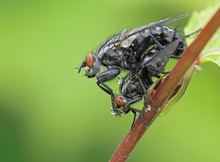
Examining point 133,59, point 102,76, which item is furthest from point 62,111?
point 133,59

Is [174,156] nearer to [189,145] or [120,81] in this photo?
[189,145]

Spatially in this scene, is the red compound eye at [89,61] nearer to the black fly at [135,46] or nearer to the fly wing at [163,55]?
the black fly at [135,46]

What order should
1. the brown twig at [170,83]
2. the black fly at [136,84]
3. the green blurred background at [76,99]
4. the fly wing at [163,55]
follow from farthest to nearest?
the green blurred background at [76,99] < the black fly at [136,84] < the fly wing at [163,55] < the brown twig at [170,83]

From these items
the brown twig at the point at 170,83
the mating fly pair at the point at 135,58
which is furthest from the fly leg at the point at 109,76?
the brown twig at the point at 170,83

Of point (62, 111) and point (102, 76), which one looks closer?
point (102, 76)

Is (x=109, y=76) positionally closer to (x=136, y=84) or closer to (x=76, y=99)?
(x=136, y=84)

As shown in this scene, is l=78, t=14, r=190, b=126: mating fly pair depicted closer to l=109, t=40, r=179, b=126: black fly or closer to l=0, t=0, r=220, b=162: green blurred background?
l=109, t=40, r=179, b=126: black fly
